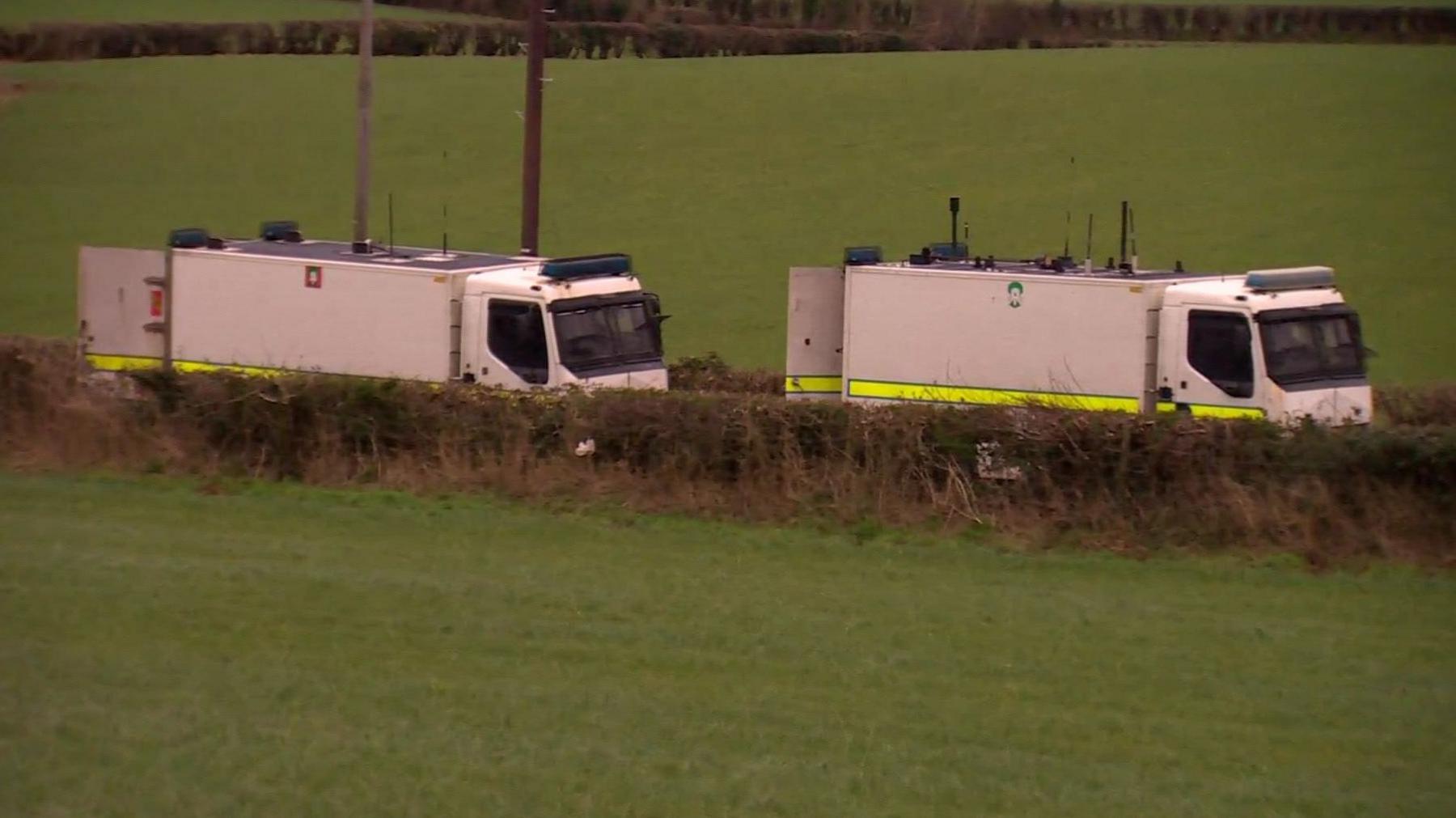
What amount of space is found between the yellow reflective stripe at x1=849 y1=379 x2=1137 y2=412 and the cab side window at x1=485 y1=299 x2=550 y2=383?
332 cm

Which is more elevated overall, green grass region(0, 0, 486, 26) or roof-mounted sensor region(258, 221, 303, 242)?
green grass region(0, 0, 486, 26)

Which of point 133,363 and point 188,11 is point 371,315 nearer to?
point 133,363

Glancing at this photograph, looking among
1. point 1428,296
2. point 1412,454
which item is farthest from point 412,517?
point 1428,296

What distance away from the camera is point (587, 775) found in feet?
29.5

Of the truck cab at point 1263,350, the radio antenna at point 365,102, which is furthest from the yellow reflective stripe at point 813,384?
the radio antenna at point 365,102

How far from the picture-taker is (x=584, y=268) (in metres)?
20.2

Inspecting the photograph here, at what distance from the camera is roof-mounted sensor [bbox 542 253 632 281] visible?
19.9 metres

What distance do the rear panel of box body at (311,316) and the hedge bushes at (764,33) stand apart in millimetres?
41327

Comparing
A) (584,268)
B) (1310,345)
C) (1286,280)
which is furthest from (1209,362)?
(584,268)

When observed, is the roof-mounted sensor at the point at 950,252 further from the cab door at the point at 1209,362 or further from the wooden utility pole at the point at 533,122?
the wooden utility pole at the point at 533,122

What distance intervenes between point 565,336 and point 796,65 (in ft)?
131

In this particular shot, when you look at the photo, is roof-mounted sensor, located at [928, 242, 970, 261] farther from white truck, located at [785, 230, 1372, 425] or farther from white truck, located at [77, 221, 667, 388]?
white truck, located at [77, 221, 667, 388]

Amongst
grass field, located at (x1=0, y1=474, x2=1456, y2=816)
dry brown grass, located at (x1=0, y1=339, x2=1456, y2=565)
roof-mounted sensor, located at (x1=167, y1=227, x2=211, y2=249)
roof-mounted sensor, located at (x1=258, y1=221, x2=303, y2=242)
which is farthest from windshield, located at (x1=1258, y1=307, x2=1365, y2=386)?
roof-mounted sensor, located at (x1=167, y1=227, x2=211, y2=249)

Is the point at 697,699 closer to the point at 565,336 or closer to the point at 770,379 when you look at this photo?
the point at 565,336
